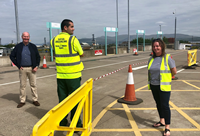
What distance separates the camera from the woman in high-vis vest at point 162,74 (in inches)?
127

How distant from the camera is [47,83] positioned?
25.9 feet

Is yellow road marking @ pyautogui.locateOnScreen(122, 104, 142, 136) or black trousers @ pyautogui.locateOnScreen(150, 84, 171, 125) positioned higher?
black trousers @ pyautogui.locateOnScreen(150, 84, 171, 125)

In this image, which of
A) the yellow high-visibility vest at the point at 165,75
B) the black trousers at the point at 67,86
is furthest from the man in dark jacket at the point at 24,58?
the yellow high-visibility vest at the point at 165,75

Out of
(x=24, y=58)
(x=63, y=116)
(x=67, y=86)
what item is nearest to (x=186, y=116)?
(x=67, y=86)

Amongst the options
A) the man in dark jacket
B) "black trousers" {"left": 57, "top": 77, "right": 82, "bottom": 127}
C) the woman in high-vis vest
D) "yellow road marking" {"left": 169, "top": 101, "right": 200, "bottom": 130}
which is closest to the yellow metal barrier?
"black trousers" {"left": 57, "top": 77, "right": 82, "bottom": 127}

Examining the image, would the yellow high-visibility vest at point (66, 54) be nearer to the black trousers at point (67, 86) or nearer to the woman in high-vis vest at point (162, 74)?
the black trousers at point (67, 86)

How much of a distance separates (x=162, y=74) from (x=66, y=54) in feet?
5.71

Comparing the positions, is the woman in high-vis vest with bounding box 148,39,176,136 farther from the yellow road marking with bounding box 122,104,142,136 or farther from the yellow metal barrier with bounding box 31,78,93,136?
the yellow metal barrier with bounding box 31,78,93,136

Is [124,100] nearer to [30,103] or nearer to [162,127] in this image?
[162,127]

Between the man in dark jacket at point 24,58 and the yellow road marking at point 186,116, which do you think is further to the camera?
the man in dark jacket at point 24,58

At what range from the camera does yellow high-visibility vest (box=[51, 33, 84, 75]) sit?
316 centimetres

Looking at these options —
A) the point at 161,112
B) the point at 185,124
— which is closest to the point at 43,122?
the point at 161,112

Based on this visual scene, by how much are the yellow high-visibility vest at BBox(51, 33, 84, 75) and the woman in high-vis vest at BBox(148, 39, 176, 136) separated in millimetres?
1397

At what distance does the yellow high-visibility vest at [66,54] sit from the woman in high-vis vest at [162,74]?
4.58 ft
